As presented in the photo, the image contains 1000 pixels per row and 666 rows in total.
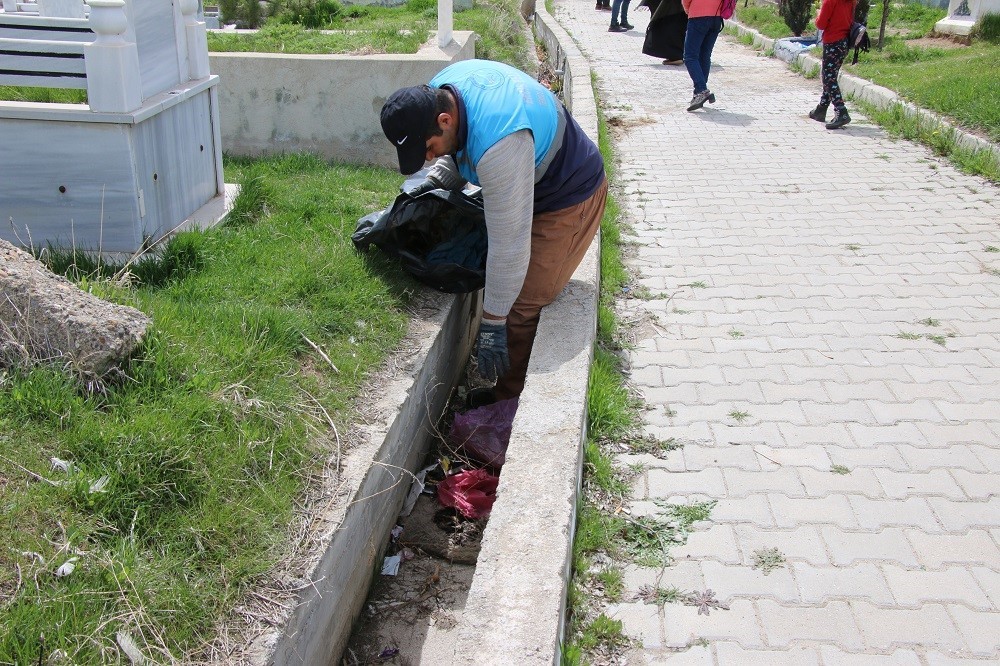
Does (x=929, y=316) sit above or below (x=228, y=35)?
below

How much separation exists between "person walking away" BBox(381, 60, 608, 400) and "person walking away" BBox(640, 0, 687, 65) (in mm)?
8430

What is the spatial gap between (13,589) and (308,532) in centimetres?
84

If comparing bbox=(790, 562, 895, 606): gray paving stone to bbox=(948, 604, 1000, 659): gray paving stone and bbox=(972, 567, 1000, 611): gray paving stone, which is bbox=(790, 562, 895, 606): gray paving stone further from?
bbox=(972, 567, 1000, 611): gray paving stone

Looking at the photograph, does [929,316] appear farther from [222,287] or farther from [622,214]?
[222,287]

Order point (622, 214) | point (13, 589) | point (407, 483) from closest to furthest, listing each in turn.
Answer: point (13, 589)
point (407, 483)
point (622, 214)

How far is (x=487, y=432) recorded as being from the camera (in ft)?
13.7

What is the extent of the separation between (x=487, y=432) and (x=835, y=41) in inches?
263

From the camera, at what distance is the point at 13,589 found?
235 cm

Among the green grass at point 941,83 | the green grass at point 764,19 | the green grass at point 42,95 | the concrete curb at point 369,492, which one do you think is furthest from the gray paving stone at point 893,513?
the green grass at point 764,19

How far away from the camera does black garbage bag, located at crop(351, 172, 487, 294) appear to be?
435 centimetres

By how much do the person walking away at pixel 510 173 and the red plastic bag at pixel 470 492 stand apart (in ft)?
1.88

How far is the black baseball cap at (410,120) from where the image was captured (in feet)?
11.5

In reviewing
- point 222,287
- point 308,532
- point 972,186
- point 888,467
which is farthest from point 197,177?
point 972,186

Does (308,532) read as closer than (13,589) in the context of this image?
No
